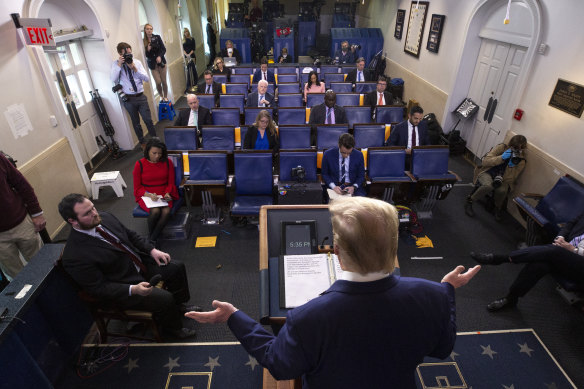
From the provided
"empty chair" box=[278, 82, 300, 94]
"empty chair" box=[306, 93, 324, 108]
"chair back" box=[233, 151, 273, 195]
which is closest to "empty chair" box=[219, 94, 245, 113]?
"empty chair" box=[278, 82, 300, 94]

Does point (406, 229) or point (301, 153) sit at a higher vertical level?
point (301, 153)

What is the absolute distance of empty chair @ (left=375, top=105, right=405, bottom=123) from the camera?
5.89 metres

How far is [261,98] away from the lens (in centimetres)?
622

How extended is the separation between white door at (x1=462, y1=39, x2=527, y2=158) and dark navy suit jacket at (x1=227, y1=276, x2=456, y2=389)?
525 centimetres

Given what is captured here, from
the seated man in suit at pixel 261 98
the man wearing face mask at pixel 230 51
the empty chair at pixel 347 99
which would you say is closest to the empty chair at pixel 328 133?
the seated man in suit at pixel 261 98

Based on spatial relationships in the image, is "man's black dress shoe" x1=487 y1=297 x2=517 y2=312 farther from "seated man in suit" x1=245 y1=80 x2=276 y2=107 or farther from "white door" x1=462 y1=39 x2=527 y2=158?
"seated man in suit" x1=245 y1=80 x2=276 y2=107

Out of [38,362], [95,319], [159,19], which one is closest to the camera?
[38,362]

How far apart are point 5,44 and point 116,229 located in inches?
108

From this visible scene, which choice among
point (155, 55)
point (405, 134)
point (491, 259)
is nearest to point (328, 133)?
point (405, 134)

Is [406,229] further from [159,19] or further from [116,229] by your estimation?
[159,19]

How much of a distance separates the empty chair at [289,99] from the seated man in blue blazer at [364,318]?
5.83 metres

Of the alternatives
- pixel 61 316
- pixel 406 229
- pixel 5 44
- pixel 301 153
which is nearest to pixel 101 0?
pixel 5 44

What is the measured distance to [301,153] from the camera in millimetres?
4203

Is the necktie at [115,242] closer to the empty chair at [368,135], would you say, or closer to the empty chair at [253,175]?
the empty chair at [253,175]
